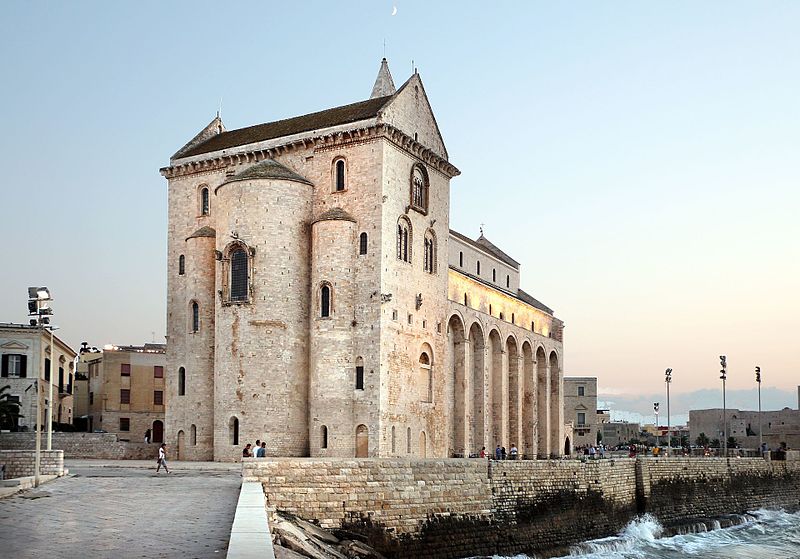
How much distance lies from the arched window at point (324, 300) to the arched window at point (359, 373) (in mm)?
2519

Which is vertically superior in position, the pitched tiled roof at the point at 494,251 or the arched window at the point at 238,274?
the pitched tiled roof at the point at 494,251

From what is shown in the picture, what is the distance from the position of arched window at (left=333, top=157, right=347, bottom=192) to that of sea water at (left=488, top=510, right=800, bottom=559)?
18.6 meters

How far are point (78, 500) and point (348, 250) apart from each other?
21.7 m

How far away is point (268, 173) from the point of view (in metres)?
→ 40.5

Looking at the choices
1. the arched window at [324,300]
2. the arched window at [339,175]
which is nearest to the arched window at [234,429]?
the arched window at [324,300]

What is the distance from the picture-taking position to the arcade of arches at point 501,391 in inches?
1930

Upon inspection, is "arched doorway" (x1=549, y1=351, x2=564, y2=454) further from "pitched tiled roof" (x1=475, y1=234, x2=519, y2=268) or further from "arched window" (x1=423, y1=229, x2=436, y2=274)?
"arched window" (x1=423, y1=229, x2=436, y2=274)

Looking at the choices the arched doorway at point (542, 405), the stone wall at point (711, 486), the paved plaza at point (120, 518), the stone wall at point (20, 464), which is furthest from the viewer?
the arched doorway at point (542, 405)

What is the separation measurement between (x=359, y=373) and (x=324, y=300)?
12.0ft

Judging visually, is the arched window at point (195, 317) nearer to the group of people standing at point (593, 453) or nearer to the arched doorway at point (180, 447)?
the arched doorway at point (180, 447)

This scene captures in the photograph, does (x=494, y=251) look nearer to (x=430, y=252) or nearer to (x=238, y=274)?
(x=430, y=252)

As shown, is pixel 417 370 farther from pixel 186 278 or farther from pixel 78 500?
pixel 78 500

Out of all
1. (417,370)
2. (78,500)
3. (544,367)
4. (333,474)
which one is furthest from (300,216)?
(544,367)

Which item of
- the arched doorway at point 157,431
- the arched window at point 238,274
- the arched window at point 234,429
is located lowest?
the arched doorway at point 157,431
